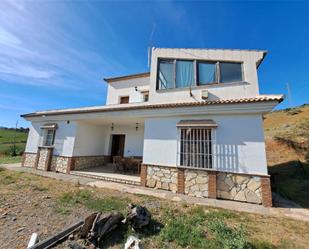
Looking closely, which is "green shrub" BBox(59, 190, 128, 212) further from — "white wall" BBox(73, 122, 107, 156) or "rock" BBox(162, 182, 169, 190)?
"white wall" BBox(73, 122, 107, 156)

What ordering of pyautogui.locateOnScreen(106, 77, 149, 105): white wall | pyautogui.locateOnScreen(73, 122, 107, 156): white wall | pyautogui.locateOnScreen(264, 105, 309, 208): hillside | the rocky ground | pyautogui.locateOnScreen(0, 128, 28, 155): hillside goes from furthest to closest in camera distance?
pyautogui.locateOnScreen(0, 128, 28, 155): hillside
pyautogui.locateOnScreen(106, 77, 149, 105): white wall
pyautogui.locateOnScreen(73, 122, 107, 156): white wall
pyautogui.locateOnScreen(264, 105, 309, 208): hillside
the rocky ground

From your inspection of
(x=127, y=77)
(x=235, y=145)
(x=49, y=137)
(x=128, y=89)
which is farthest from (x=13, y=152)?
(x=235, y=145)

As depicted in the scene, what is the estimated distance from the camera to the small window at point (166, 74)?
10.1 meters

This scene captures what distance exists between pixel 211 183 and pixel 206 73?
20.4 feet

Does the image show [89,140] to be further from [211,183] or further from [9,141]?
[9,141]

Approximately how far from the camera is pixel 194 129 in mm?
8039

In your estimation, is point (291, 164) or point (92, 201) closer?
point (92, 201)

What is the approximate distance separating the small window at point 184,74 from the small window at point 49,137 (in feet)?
34.8

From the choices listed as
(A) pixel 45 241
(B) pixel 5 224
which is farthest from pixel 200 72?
(B) pixel 5 224

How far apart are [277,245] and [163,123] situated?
6.28 m

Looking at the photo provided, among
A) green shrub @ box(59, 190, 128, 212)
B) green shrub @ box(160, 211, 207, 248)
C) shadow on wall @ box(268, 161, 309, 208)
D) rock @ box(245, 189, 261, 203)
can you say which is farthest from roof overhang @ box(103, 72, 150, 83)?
green shrub @ box(160, 211, 207, 248)

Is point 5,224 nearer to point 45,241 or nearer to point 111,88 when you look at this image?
point 45,241

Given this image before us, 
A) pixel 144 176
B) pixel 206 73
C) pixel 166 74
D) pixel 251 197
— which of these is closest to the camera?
pixel 251 197

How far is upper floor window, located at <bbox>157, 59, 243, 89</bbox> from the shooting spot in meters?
9.06
